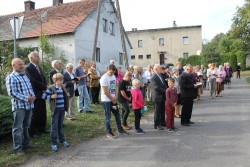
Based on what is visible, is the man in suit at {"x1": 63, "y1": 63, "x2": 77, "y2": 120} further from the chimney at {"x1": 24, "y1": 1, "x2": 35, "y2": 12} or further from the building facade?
the building facade

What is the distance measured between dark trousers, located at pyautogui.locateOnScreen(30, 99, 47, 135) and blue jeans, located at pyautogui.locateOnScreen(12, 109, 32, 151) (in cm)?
97

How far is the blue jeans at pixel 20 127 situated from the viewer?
258 inches

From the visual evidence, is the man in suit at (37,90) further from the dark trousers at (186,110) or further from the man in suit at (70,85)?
the dark trousers at (186,110)

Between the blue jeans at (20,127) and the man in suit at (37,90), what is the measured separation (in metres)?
1.01

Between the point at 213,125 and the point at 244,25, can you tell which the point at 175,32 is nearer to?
the point at 244,25

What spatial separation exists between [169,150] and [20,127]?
3.12 metres

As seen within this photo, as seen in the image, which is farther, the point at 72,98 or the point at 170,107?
the point at 72,98

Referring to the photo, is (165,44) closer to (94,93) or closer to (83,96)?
(94,93)

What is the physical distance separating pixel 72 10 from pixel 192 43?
2981 centimetres

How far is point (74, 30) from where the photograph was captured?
26.3 metres

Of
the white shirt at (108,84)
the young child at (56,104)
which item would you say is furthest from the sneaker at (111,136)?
the young child at (56,104)

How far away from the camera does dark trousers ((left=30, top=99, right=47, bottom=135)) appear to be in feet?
26.0

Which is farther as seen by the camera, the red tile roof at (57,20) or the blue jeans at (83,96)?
the red tile roof at (57,20)

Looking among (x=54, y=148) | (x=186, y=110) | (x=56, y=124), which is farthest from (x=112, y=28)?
(x=54, y=148)
